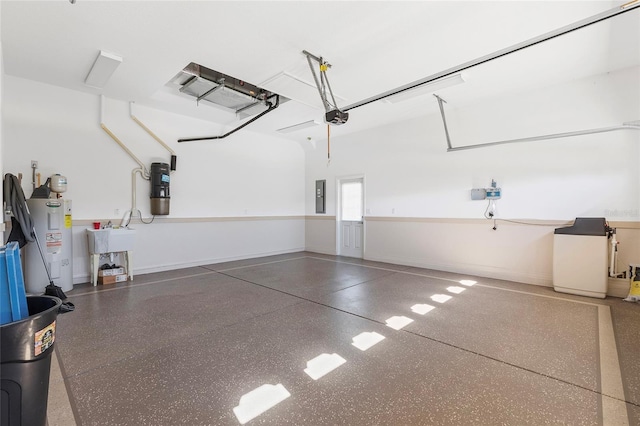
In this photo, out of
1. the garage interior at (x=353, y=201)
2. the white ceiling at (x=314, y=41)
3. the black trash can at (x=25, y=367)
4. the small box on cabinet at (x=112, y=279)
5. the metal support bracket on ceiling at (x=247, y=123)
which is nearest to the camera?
the black trash can at (x=25, y=367)

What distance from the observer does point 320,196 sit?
7.89m

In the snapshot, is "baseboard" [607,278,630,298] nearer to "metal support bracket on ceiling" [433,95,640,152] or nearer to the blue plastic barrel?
"metal support bracket on ceiling" [433,95,640,152]

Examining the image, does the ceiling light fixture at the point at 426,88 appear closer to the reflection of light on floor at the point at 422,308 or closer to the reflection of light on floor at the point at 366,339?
the reflection of light on floor at the point at 422,308

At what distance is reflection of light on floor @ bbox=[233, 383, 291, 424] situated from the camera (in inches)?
67.5

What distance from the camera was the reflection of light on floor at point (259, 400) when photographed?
1714 millimetres

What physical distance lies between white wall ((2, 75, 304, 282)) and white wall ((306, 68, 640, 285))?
7.49 ft

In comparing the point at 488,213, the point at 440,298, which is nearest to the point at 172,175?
the point at 440,298

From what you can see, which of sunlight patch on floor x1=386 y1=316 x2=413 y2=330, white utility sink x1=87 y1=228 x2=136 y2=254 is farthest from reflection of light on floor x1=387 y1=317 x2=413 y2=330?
white utility sink x1=87 y1=228 x2=136 y2=254

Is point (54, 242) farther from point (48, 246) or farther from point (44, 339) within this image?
point (44, 339)

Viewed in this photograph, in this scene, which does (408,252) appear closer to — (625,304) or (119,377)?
(625,304)

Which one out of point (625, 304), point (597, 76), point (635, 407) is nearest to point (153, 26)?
point (635, 407)

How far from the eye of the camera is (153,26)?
9.89 ft

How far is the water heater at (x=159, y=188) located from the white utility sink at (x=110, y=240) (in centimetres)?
66

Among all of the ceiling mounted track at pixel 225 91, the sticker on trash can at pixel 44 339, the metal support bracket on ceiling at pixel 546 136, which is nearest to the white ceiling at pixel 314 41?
the ceiling mounted track at pixel 225 91
